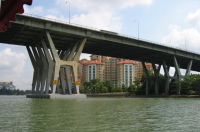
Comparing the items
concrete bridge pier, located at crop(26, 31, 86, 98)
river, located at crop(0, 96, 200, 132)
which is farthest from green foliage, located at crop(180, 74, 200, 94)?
river, located at crop(0, 96, 200, 132)

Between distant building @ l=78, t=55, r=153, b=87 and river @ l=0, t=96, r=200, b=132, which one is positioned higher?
distant building @ l=78, t=55, r=153, b=87

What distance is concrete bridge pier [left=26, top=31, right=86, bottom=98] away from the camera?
5591cm

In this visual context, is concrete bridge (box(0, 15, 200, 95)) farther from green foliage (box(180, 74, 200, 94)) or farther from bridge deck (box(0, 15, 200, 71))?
green foliage (box(180, 74, 200, 94))

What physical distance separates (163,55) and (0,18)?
83.7 metres

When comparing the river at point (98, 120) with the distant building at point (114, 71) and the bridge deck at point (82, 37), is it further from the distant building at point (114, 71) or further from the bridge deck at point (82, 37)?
the distant building at point (114, 71)

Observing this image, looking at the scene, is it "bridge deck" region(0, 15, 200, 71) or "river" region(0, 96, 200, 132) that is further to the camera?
"bridge deck" region(0, 15, 200, 71)

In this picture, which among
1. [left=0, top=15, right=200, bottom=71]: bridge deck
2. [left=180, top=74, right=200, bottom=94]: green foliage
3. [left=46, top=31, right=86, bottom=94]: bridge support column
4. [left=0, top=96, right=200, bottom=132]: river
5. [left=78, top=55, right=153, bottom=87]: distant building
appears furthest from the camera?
[left=78, top=55, right=153, bottom=87]: distant building

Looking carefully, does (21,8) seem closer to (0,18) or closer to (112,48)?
(0,18)

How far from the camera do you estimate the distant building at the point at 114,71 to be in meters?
173

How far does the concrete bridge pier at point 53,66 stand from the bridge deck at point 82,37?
1.89 metres

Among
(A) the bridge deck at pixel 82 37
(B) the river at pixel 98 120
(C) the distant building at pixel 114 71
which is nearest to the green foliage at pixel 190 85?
(A) the bridge deck at pixel 82 37

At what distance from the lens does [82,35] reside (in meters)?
58.7

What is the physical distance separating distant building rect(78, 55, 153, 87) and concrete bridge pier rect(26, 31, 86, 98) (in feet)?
342

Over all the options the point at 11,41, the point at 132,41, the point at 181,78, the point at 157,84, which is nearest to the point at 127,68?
the point at 157,84
